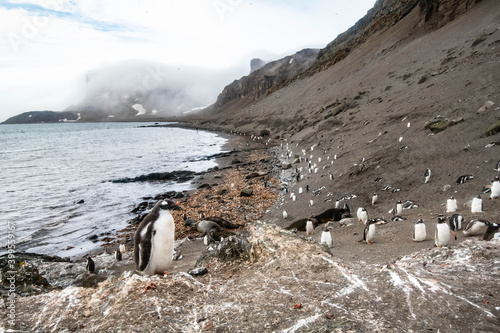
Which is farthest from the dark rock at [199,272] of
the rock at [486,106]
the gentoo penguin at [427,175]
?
the rock at [486,106]

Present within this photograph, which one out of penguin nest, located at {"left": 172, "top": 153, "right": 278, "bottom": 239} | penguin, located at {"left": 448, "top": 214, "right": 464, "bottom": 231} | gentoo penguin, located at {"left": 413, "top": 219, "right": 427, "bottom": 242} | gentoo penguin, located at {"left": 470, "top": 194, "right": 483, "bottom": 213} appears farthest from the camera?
penguin nest, located at {"left": 172, "top": 153, "right": 278, "bottom": 239}

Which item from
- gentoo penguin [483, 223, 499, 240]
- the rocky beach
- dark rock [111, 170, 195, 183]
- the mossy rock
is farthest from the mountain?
dark rock [111, 170, 195, 183]

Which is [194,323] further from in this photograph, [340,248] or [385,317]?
[340,248]

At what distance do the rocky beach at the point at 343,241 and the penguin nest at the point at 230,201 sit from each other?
0.42 feet

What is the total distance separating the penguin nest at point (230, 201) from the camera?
1731 centimetres

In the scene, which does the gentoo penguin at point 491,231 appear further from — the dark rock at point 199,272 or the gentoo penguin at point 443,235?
the dark rock at point 199,272

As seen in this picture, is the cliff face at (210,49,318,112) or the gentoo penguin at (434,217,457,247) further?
the cliff face at (210,49,318,112)

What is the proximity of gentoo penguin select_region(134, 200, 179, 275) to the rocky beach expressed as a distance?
0.64 meters

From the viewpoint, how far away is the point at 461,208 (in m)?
10.7

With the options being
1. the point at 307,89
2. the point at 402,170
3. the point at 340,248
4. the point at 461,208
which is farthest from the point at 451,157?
the point at 307,89

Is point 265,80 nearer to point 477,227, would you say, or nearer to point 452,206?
point 452,206

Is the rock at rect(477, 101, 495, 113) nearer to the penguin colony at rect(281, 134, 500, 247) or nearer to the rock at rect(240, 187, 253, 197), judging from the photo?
the penguin colony at rect(281, 134, 500, 247)

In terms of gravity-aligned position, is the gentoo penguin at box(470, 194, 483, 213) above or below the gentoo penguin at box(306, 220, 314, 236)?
above

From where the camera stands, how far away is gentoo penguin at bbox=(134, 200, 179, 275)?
6.77 meters
